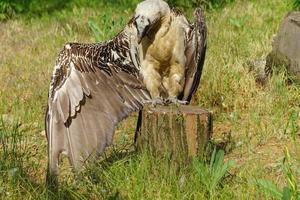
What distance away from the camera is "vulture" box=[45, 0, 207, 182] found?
4.59 meters

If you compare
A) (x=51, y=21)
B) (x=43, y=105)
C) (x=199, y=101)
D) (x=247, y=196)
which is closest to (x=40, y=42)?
(x=51, y=21)

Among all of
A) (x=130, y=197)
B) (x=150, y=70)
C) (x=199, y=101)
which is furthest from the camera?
(x=199, y=101)

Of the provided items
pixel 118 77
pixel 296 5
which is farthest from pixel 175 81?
pixel 296 5

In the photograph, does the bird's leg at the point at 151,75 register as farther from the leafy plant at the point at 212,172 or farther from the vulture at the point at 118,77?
the leafy plant at the point at 212,172

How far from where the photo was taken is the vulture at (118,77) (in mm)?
4586

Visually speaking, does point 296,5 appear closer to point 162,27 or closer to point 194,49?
point 194,49

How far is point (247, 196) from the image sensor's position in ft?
13.0

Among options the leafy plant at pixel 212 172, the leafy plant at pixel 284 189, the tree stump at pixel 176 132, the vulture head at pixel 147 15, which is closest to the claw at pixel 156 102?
the tree stump at pixel 176 132

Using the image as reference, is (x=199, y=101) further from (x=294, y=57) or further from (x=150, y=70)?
(x=150, y=70)

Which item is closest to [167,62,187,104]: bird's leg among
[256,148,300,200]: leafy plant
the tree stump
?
the tree stump

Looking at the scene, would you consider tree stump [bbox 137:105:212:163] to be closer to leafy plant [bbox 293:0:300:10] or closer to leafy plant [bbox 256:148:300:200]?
leafy plant [bbox 256:148:300:200]

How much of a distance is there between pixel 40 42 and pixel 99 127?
4760mm

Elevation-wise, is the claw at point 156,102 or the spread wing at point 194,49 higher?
the spread wing at point 194,49

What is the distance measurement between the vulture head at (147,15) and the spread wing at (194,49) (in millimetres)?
366
